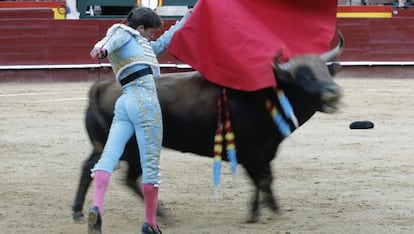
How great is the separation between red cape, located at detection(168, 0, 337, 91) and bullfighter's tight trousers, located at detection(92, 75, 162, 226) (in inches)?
23.6

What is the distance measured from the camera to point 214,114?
14.5 ft

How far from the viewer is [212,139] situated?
4457mm

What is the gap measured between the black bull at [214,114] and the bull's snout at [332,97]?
2 cm

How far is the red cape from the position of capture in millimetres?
4449

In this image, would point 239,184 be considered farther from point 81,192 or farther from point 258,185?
point 81,192

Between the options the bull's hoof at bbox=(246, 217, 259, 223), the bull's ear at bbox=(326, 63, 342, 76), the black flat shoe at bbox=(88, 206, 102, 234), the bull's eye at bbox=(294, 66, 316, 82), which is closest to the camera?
the black flat shoe at bbox=(88, 206, 102, 234)

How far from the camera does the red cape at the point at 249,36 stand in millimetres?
4449

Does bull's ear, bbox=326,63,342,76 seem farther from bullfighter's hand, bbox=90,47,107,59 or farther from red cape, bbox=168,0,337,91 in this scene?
bullfighter's hand, bbox=90,47,107,59

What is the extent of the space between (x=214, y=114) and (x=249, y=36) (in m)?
0.43

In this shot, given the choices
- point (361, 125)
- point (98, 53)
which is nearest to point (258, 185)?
point (98, 53)

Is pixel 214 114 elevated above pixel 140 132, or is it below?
below

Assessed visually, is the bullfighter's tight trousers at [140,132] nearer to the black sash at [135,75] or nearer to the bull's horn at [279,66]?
the black sash at [135,75]

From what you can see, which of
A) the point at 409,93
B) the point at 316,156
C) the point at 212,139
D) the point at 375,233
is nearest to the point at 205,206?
the point at 212,139

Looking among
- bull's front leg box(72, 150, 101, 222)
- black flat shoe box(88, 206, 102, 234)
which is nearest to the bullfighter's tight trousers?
black flat shoe box(88, 206, 102, 234)
